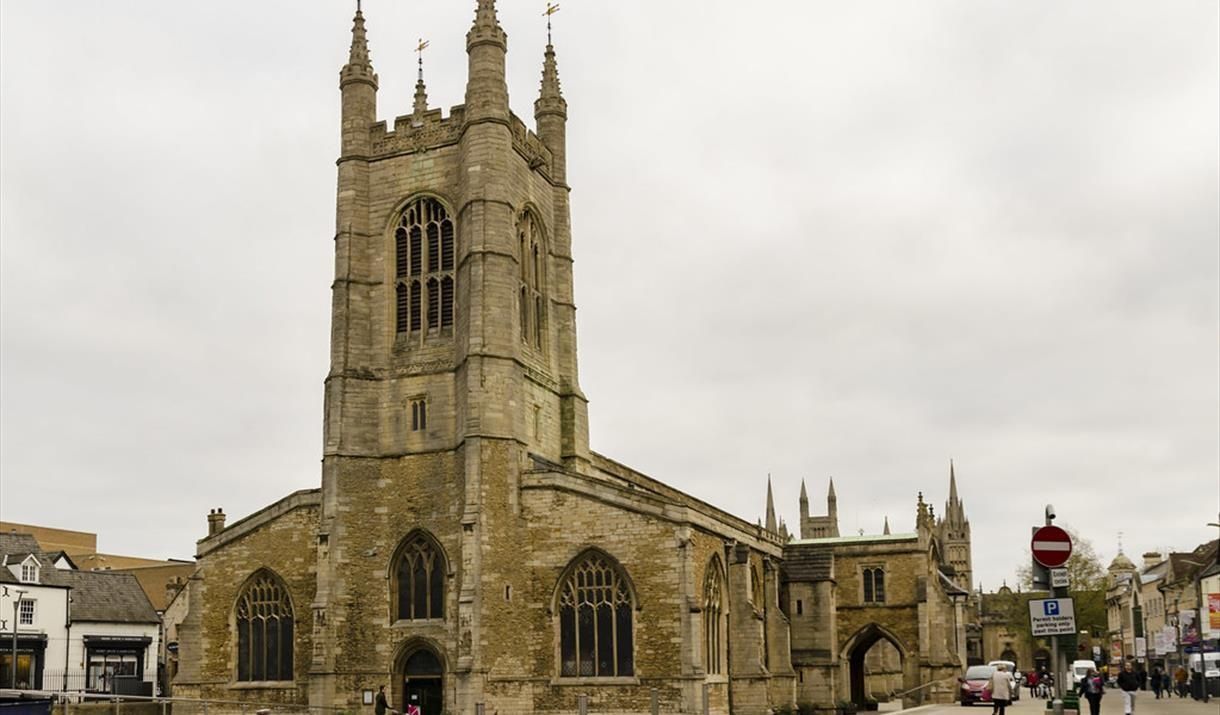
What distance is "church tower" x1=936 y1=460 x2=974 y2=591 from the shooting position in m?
142

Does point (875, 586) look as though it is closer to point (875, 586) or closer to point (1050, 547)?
point (875, 586)

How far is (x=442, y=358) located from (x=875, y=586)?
23.4 meters

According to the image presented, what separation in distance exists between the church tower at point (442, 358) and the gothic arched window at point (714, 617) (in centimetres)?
613

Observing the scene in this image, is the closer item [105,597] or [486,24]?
[486,24]

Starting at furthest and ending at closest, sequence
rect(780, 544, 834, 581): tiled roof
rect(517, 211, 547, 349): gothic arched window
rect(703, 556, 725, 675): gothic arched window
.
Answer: rect(780, 544, 834, 581): tiled roof
rect(517, 211, 547, 349): gothic arched window
rect(703, 556, 725, 675): gothic arched window

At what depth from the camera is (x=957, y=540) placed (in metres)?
144

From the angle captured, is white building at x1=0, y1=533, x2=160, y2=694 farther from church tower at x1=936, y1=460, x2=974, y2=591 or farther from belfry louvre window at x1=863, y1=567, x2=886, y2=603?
church tower at x1=936, y1=460, x2=974, y2=591

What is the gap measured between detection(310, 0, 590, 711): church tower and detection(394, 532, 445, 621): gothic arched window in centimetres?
8

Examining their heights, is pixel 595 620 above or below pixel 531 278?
below

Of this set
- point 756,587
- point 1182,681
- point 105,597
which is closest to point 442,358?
point 756,587

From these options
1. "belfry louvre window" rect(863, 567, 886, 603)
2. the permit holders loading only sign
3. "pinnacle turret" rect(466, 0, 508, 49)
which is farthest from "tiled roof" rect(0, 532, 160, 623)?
the permit holders loading only sign

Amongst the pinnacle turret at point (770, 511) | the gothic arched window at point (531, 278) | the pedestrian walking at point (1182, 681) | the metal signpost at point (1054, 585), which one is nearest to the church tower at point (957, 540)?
the pinnacle turret at point (770, 511)

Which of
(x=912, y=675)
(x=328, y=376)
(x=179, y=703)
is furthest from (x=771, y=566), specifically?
(x=179, y=703)

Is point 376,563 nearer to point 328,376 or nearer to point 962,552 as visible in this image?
point 328,376
